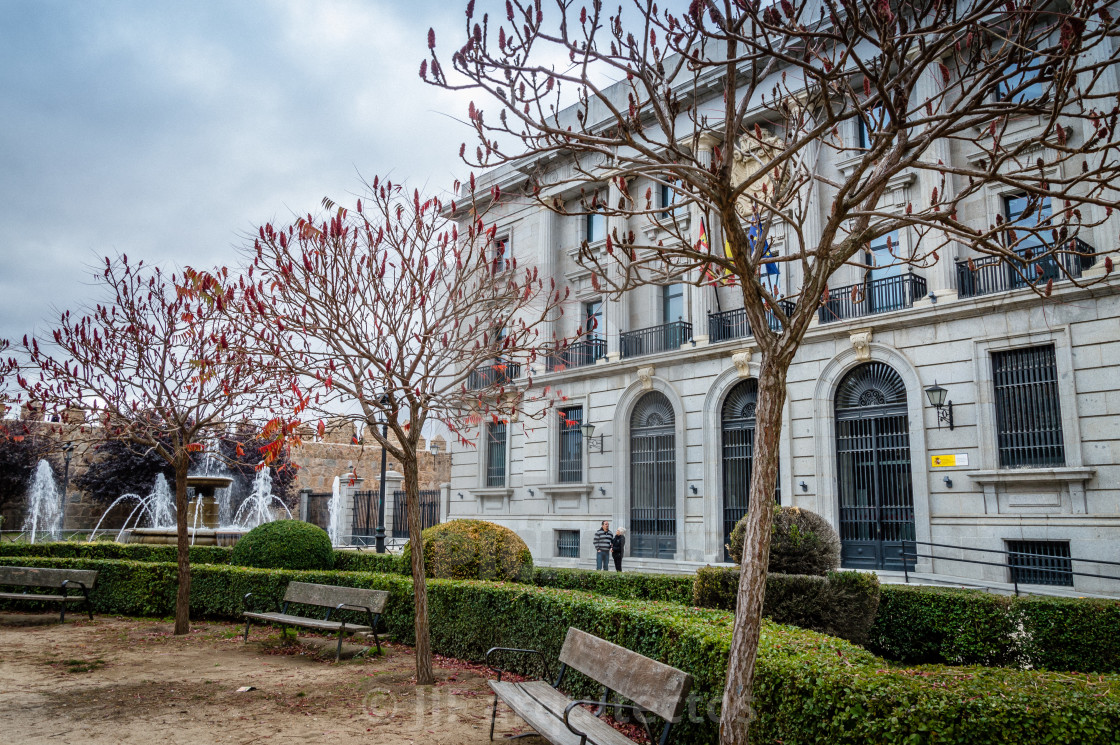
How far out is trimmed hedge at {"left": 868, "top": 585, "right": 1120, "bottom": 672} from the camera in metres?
9.03

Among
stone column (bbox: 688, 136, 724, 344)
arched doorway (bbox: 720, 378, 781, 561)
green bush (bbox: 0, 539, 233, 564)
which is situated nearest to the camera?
green bush (bbox: 0, 539, 233, 564)

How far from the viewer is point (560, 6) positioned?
5047 millimetres

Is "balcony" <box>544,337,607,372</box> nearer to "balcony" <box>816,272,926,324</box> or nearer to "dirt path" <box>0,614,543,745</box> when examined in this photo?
"balcony" <box>816,272,926,324</box>

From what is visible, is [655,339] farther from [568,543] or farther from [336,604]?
[336,604]

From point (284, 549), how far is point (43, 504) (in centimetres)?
2221

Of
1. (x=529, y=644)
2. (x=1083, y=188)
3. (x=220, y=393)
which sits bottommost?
(x=529, y=644)

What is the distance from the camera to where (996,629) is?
963cm

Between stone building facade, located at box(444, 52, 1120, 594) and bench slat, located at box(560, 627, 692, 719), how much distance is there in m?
5.31

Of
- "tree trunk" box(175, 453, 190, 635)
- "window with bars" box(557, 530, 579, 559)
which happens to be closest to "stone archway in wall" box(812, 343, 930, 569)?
"window with bars" box(557, 530, 579, 559)

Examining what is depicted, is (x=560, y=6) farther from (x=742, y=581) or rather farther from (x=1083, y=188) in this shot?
(x=1083, y=188)

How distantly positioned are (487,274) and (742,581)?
704 centimetres

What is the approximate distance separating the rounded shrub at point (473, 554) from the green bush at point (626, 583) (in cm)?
59

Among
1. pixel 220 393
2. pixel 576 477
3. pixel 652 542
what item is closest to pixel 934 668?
pixel 220 393

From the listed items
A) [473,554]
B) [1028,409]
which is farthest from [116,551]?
[1028,409]
